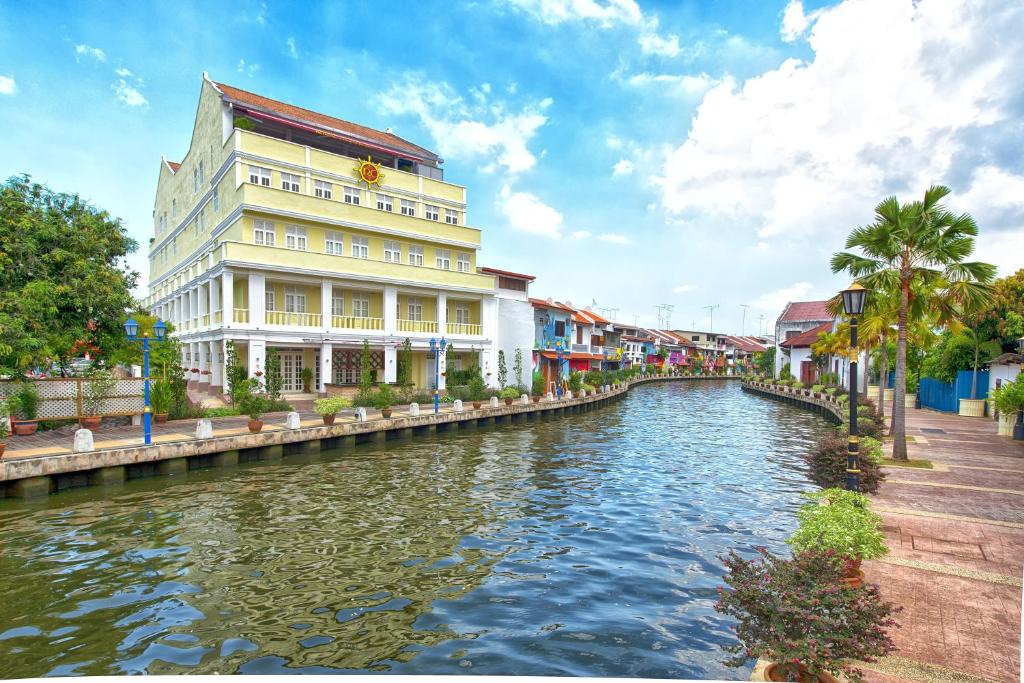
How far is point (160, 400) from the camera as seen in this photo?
22844mm

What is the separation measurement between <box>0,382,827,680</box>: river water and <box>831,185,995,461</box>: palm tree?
6623mm

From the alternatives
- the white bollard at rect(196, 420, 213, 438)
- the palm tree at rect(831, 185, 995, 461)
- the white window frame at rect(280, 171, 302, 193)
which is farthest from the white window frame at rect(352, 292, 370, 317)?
the palm tree at rect(831, 185, 995, 461)

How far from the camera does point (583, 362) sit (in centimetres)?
6550

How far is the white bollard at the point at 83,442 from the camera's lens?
16.1m

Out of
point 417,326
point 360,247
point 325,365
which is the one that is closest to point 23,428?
point 325,365

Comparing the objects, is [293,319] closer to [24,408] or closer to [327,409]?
[327,409]

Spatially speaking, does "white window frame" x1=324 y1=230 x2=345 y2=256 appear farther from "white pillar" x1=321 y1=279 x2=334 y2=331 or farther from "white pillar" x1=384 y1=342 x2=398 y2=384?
"white pillar" x1=384 y1=342 x2=398 y2=384

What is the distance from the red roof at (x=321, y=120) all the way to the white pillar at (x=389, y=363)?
1416 centimetres

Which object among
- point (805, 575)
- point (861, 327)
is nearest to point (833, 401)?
point (861, 327)

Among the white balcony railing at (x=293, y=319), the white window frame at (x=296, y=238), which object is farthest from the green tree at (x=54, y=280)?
the white window frame at (x=296, y=238)

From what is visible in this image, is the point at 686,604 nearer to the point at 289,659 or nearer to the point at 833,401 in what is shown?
the point at 289,659

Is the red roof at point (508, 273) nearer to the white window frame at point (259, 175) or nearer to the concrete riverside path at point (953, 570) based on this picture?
the white window frame at point (259, 175)

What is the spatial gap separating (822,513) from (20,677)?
10320 millimetres

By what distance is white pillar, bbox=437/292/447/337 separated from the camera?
3781 cm
